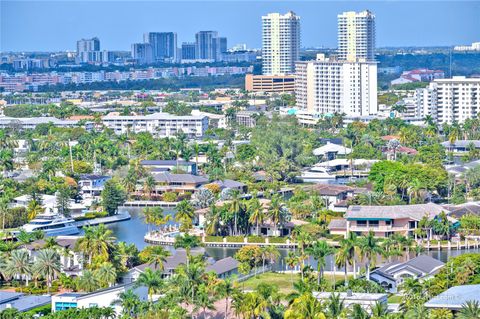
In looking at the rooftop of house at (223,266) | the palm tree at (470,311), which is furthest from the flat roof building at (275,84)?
the palm tree at (470,311)

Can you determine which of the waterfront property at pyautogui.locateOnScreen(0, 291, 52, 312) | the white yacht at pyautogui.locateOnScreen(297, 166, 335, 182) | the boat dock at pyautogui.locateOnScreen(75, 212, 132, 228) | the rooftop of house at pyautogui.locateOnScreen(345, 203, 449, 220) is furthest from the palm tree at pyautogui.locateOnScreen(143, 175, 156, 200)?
the waterfront property at pyautogui.locateOnScreen(0, 291, 52, 312)

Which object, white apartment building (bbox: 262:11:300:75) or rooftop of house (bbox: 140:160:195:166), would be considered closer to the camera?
rooftop of house (bbox: 140:160:195:166)

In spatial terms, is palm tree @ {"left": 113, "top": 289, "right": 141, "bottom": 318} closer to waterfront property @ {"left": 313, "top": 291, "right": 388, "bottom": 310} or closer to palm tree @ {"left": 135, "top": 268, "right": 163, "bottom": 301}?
palm tree @ {"left": 135, "top": 268, "right": 163, "bottom": 301}

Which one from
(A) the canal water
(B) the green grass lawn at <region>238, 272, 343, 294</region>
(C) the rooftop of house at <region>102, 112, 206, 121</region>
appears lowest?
(A) the canal water

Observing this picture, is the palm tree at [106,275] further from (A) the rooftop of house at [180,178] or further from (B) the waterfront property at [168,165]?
(B) the waterfront property at [168,165]

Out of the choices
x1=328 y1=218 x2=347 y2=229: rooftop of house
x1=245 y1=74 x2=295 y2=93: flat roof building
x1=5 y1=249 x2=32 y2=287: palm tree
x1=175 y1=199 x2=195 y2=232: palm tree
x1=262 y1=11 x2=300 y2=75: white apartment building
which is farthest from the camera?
x1=262 y1=11 x2=300 y2=75: white apartment building
